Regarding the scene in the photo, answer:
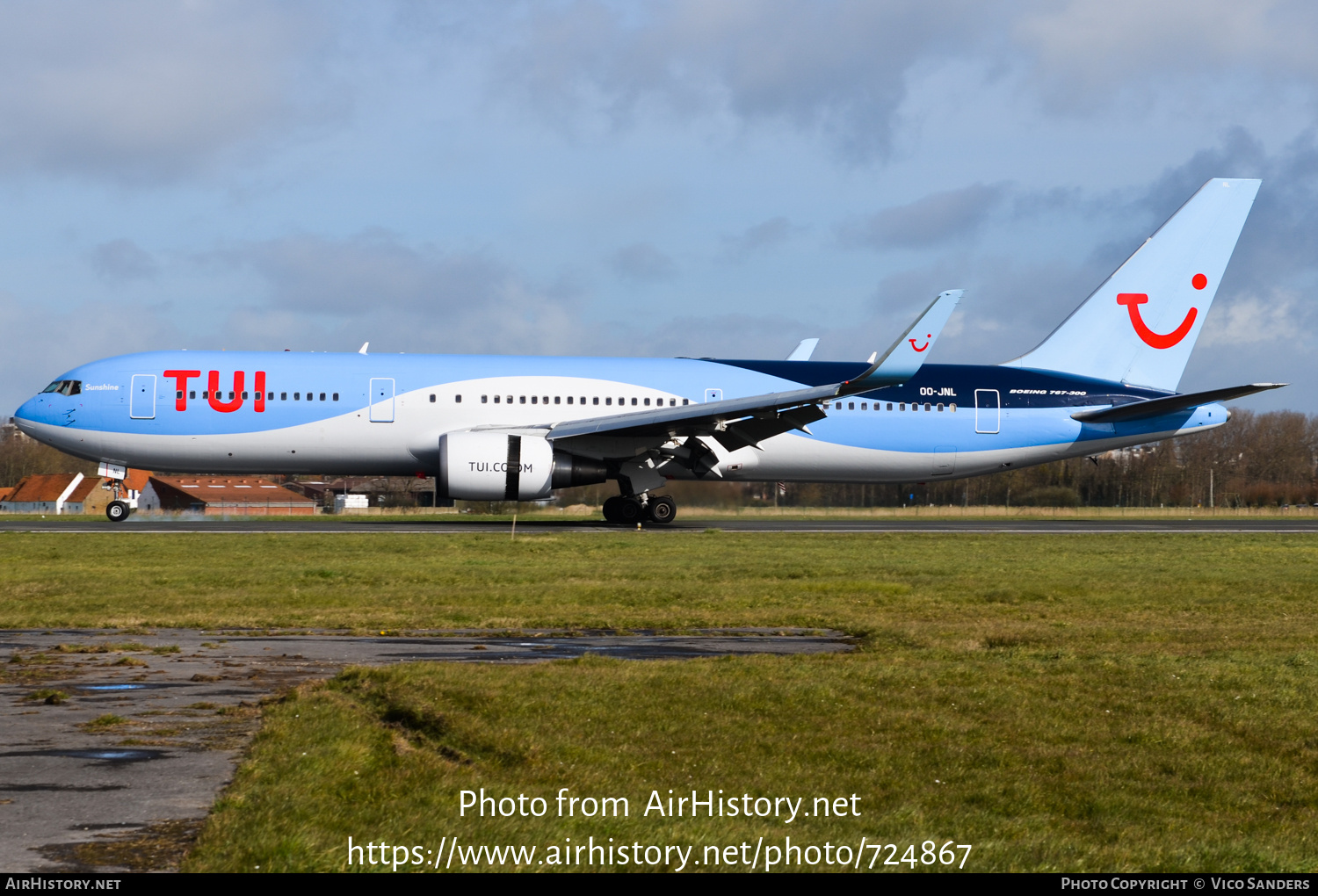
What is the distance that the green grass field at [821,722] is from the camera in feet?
17.3

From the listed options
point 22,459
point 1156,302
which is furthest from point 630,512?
point 22,459

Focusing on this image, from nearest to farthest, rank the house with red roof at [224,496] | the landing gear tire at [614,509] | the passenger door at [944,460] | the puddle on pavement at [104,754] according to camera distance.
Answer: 1. the puddle on pavement at [104,754]
2. the landing gear tire at [614,509]
3. the passenger door at [944,460]
4. the house with red roof at [224,496]

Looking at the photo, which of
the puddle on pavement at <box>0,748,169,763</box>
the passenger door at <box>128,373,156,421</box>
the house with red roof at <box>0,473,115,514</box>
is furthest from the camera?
the house with red roof at <box>0,473,115,514</box>

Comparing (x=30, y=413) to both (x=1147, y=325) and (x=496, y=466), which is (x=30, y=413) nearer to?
(x=496, y=466)

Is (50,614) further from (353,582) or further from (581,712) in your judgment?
(581,712)

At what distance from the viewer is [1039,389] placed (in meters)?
34.2

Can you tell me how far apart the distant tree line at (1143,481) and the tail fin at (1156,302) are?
892cm

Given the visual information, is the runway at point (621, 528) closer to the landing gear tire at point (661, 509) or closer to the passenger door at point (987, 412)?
the landing gear tire at point (661, 509)

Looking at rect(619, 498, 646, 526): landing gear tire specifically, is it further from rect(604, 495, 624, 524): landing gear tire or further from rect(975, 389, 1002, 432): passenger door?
rect(975, 389, 1002, 432): passenger door

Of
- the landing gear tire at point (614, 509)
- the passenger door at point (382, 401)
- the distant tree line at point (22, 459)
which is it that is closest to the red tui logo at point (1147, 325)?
the landing gear tire at point (614, 509)

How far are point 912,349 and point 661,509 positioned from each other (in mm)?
8042

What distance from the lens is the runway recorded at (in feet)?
96.7

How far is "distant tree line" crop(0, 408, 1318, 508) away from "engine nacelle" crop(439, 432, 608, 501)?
10045mm

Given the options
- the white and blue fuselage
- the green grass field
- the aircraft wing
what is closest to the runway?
the white and blue fuselage
